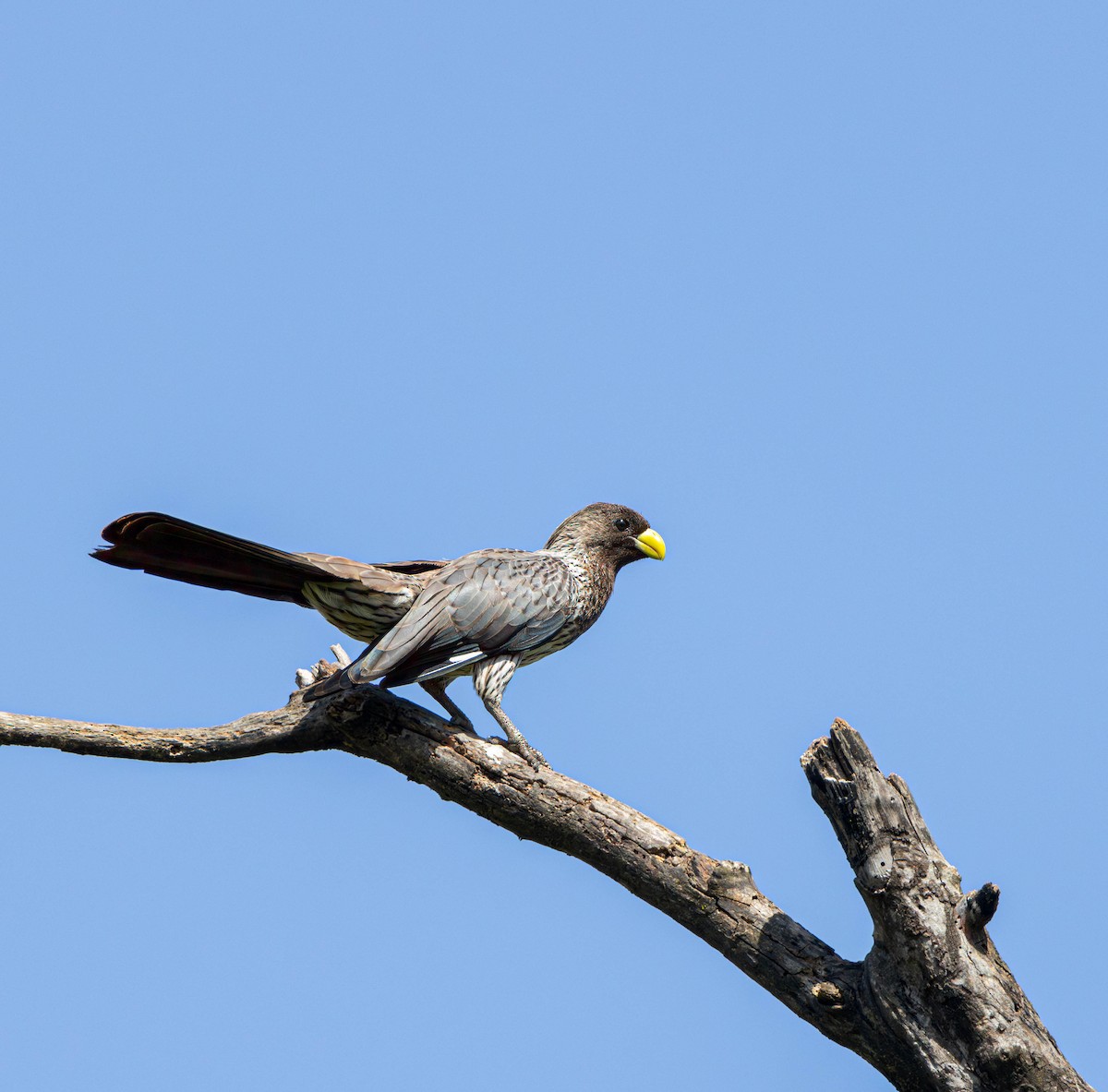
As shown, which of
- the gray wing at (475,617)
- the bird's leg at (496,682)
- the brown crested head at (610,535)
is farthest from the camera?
the brown crested head at (610,535)

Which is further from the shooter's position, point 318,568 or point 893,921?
point 318,568

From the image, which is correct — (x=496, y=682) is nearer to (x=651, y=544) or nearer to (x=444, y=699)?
(x=444, y=699)

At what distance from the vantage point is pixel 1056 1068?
454cm

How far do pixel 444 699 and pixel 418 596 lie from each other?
56cm

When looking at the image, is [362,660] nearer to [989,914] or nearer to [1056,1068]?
[989,914]

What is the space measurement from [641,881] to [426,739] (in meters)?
1.17

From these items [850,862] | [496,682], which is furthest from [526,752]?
[850,862]

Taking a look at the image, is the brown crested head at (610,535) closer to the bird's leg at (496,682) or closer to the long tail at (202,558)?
the bird's leg at (496,682)

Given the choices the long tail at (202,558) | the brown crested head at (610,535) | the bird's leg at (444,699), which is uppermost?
the brown crested head at (610,535)

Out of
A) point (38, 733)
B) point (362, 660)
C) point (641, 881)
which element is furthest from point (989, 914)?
point (38, 733)

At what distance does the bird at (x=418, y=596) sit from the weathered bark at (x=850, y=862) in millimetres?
214

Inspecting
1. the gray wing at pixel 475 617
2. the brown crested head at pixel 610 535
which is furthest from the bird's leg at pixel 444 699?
the brown crested head at pixel 610 535

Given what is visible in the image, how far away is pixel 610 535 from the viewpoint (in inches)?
294

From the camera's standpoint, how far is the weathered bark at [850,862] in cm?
457
